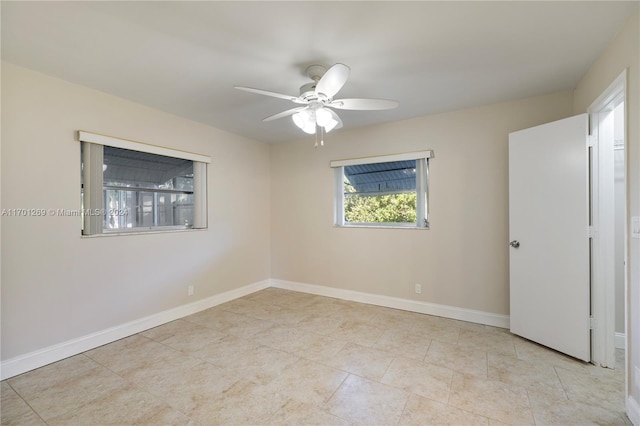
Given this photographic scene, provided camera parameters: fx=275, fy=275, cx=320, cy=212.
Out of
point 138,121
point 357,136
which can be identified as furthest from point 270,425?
point 357,136

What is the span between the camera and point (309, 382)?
2037mm

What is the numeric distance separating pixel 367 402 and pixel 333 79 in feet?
6.95

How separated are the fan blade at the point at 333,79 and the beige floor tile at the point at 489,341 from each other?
8.29 feet

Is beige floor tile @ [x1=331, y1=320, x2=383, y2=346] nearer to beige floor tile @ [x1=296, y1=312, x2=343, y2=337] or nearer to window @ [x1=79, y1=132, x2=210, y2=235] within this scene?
beige floor tile @ [x1=296, y1=312, x2=343, y2=337]

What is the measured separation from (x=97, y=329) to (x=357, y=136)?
11.9 ft

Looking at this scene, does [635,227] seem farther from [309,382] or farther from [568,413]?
[309,382]

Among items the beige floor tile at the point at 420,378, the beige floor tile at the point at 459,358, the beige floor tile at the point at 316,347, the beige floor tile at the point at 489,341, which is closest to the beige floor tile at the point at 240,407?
the beige floor tile at the point at 316,347

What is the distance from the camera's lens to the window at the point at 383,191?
3461 millimetres

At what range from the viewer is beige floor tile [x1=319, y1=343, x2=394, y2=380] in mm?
2169

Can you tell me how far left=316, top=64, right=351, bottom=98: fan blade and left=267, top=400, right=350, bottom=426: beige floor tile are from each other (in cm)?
209

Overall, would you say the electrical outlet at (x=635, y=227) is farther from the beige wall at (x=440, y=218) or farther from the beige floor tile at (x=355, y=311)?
the beige floor tile at (x=355, y=311)

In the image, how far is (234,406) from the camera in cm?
179

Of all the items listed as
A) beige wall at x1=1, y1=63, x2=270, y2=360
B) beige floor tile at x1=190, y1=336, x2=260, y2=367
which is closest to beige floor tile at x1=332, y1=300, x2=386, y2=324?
beige floor tile at x1=190, y1=336, x2=260, y2=367

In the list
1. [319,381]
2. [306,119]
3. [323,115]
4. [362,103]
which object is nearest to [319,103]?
[323,115]
